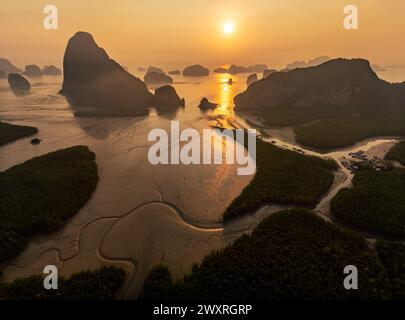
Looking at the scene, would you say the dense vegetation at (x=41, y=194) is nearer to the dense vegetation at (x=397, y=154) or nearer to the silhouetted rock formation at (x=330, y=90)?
the dense vegetation at (x=397, y=154)

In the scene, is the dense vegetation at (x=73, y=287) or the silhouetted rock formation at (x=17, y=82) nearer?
the dense vegetation at (x=73, y=287)

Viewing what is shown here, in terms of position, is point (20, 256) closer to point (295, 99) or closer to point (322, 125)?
point (322, 125)

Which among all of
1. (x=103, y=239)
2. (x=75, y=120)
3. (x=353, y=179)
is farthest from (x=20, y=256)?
(x=75, y=120)

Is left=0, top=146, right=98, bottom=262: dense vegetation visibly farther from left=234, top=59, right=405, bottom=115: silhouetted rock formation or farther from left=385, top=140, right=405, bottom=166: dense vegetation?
left=234, top=59, right=405, bottom=115: silhouetted rock formation

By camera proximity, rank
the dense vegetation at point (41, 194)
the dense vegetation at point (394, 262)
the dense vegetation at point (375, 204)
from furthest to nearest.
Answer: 1. the dense vegetation at point (375, 204)
2. the dense vegetation at point (41, 194)
3. the dense vegetation at point (394, 262)

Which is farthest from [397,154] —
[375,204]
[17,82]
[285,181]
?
[17,82]

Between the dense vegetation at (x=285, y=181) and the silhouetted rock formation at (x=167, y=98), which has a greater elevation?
the silhouetted rock formation at (x=167, y=98)
